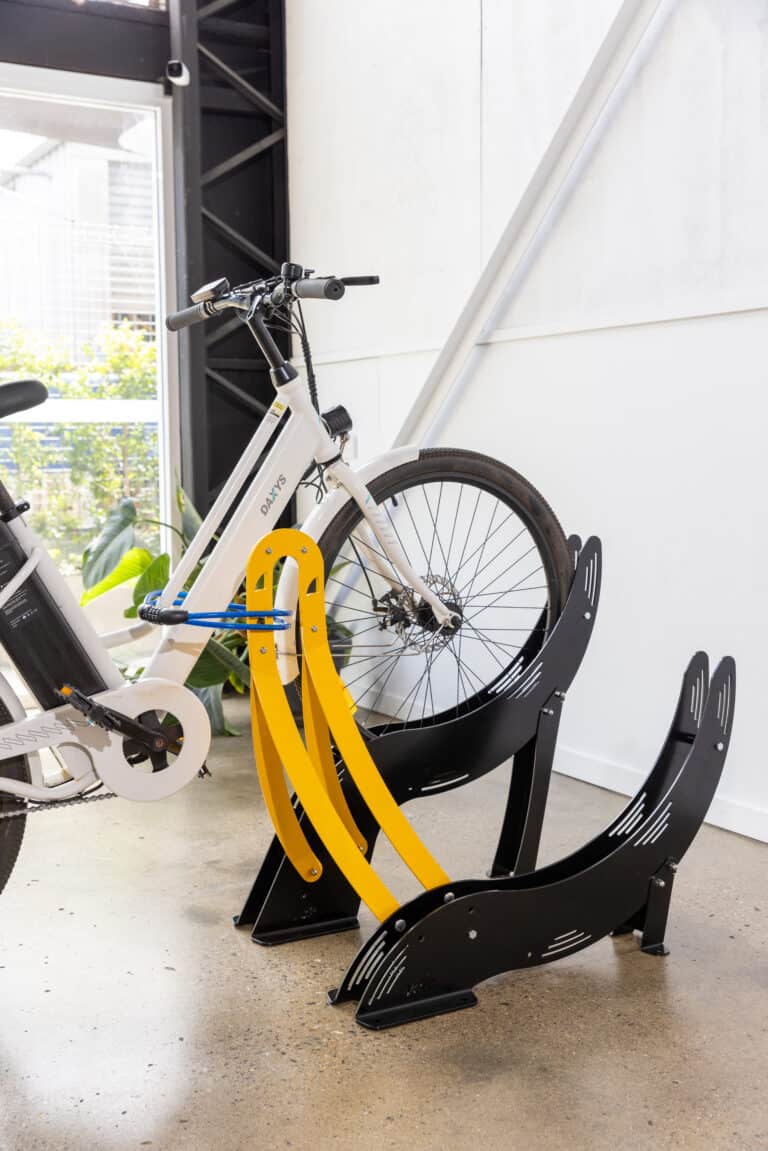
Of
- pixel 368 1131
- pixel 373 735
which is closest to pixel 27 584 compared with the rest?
pixel 373 735

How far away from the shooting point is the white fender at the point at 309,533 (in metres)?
2.29

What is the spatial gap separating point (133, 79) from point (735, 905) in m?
3.81

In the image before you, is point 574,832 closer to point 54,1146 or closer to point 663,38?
point 54,1146

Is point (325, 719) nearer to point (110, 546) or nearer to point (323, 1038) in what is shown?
point (323, 1038)

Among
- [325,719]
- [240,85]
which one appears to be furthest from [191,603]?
[240,85]

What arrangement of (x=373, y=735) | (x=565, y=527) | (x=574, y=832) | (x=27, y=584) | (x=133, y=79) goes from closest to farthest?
(x=27, y=584)
(x=373, y=735)
(x=574, y=832)
(x=565, y=527)
(x=133, y=79)

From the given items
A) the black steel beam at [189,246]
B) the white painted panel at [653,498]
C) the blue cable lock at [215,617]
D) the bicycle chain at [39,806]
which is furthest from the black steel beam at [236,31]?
the bicycle chain at [39,806]

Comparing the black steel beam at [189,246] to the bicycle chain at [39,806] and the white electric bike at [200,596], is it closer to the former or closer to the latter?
the white electric bike at [200,596]

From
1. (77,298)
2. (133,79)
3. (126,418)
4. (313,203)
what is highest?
(133,79)

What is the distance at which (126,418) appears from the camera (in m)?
4.80

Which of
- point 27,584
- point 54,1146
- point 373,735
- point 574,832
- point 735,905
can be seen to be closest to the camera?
point 54,1146

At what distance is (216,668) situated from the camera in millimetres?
3826

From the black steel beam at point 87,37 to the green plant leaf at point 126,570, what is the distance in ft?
6.32

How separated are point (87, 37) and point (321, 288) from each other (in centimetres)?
304
